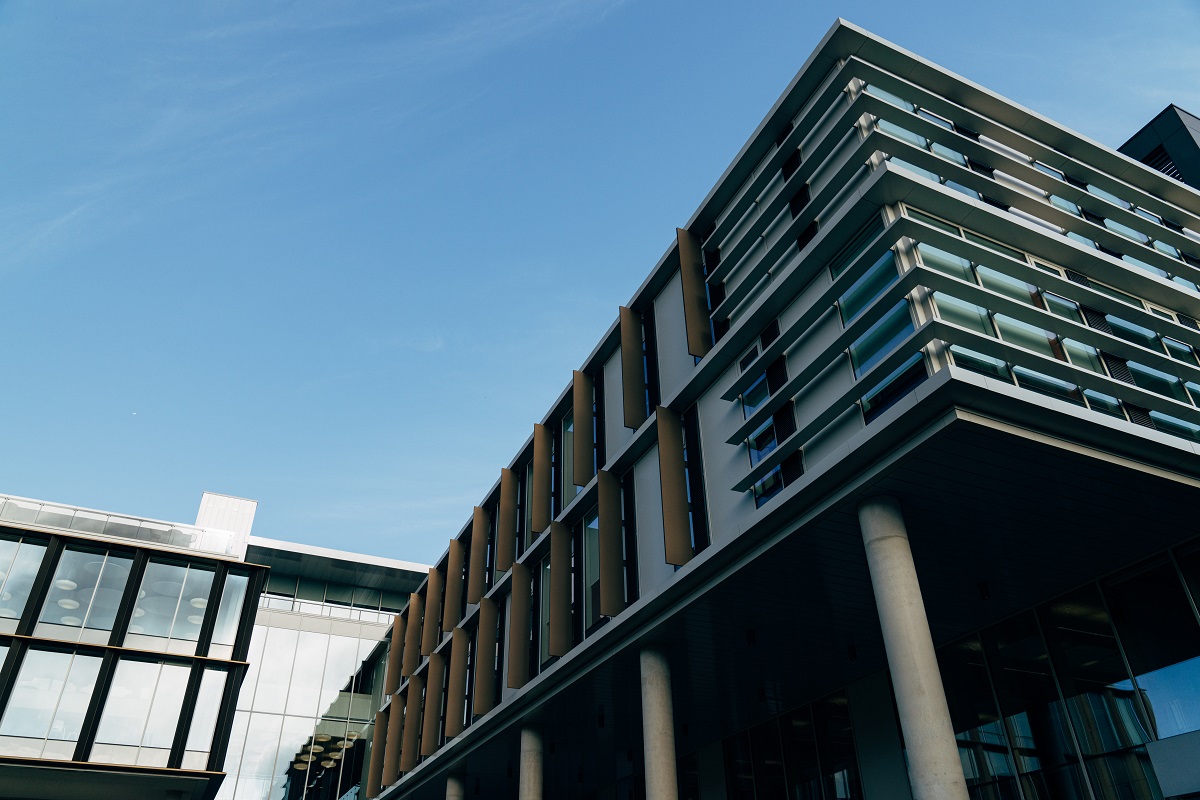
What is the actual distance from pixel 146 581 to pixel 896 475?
113 feet

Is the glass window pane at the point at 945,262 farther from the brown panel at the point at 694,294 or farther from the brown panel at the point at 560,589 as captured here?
the brown panel at the point at 560,589

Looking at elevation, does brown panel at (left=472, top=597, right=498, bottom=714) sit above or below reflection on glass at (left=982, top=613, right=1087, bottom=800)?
above

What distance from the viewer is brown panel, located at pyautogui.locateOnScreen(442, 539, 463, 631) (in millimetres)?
31975

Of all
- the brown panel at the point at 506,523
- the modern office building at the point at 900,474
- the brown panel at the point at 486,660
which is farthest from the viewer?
the brown panel at the point at 506,523

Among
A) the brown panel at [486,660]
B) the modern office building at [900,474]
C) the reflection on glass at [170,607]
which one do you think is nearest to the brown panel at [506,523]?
the brown panel at [486,660]

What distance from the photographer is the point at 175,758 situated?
112 feet

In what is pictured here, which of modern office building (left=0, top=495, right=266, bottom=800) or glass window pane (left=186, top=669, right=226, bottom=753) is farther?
glass window pane (left=186, top=669, right=226, bottom=753)

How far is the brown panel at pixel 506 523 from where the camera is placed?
28375 mm

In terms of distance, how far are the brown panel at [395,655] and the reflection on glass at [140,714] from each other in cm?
823

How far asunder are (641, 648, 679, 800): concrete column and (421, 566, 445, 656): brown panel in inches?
655

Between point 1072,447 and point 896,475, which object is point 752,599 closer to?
point 896,475

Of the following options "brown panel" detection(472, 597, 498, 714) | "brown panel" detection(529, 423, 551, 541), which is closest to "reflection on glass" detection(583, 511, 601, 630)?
"brown panel" detection(529, 423, 551, 541)

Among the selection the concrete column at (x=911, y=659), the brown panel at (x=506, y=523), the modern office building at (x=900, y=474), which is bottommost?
the concrete column at (x=911, y=659)

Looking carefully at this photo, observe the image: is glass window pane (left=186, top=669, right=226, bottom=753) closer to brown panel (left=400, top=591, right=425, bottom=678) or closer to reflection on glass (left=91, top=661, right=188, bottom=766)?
reflection on glass (left=91, top=661, right=188, bottom=766)
